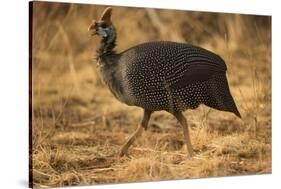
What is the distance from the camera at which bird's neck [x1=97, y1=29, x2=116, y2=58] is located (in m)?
3.37

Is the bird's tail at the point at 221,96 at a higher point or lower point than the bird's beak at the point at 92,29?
lower

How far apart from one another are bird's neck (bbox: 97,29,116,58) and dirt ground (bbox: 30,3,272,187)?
1.3 inches

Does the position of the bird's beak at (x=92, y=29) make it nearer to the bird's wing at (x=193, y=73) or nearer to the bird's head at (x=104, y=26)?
the bird's head at (x=104, y=26)

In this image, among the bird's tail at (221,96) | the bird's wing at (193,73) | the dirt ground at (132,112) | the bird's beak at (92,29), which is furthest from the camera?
the bird's tail at (221,96)

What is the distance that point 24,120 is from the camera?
3.17 metres

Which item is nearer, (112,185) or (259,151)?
(112,185)

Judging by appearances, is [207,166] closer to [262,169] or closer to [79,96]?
[262,169]

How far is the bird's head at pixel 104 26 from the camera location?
3.34m

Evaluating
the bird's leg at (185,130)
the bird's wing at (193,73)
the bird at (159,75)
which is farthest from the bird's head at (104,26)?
the bird's leg at (185,130)

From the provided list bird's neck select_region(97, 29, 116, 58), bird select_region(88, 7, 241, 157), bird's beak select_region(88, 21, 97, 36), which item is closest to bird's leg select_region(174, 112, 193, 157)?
bird select_region(88, 7, 241, 157)

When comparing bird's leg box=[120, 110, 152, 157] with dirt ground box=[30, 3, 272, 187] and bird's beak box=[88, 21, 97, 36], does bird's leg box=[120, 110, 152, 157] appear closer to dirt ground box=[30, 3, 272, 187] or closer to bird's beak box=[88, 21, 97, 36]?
dirt ground box=[30, 3, 272, 187]

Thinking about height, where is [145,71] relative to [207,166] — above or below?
above

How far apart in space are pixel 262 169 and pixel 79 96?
1189 millimetres
